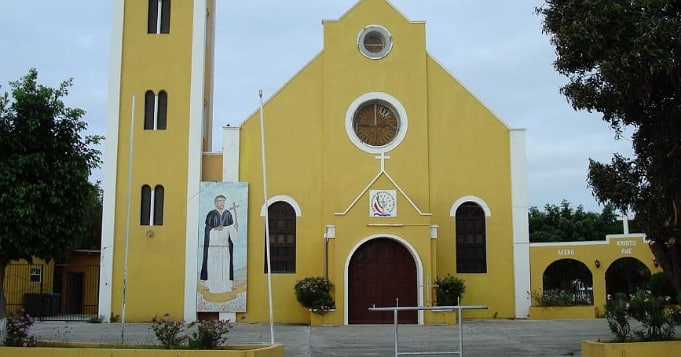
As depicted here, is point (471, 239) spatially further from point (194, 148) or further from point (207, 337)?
point (207, 337)

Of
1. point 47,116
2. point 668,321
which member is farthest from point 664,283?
point 47,116

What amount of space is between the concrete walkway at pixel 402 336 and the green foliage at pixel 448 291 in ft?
3.24

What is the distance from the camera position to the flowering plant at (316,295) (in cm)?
2630

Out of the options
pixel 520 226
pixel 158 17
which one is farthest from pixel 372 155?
pixel 158 17

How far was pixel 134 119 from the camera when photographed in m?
28.4

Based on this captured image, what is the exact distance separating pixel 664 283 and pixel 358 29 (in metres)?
14.8

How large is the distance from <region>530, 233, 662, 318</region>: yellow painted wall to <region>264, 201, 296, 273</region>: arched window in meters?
8.88

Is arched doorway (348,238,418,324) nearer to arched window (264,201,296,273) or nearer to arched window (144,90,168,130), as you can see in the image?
arched window (264,201,296,273)

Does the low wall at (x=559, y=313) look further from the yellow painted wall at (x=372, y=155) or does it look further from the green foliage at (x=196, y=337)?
the green foliage at (x=196, y=337)

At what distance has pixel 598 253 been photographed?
30.0m

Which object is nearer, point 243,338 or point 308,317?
point 243,338

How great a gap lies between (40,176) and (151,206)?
1124cm

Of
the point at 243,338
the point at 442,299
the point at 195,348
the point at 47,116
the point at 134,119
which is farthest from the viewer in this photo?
the point at 134,119

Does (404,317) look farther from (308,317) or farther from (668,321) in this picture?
(668,321)
